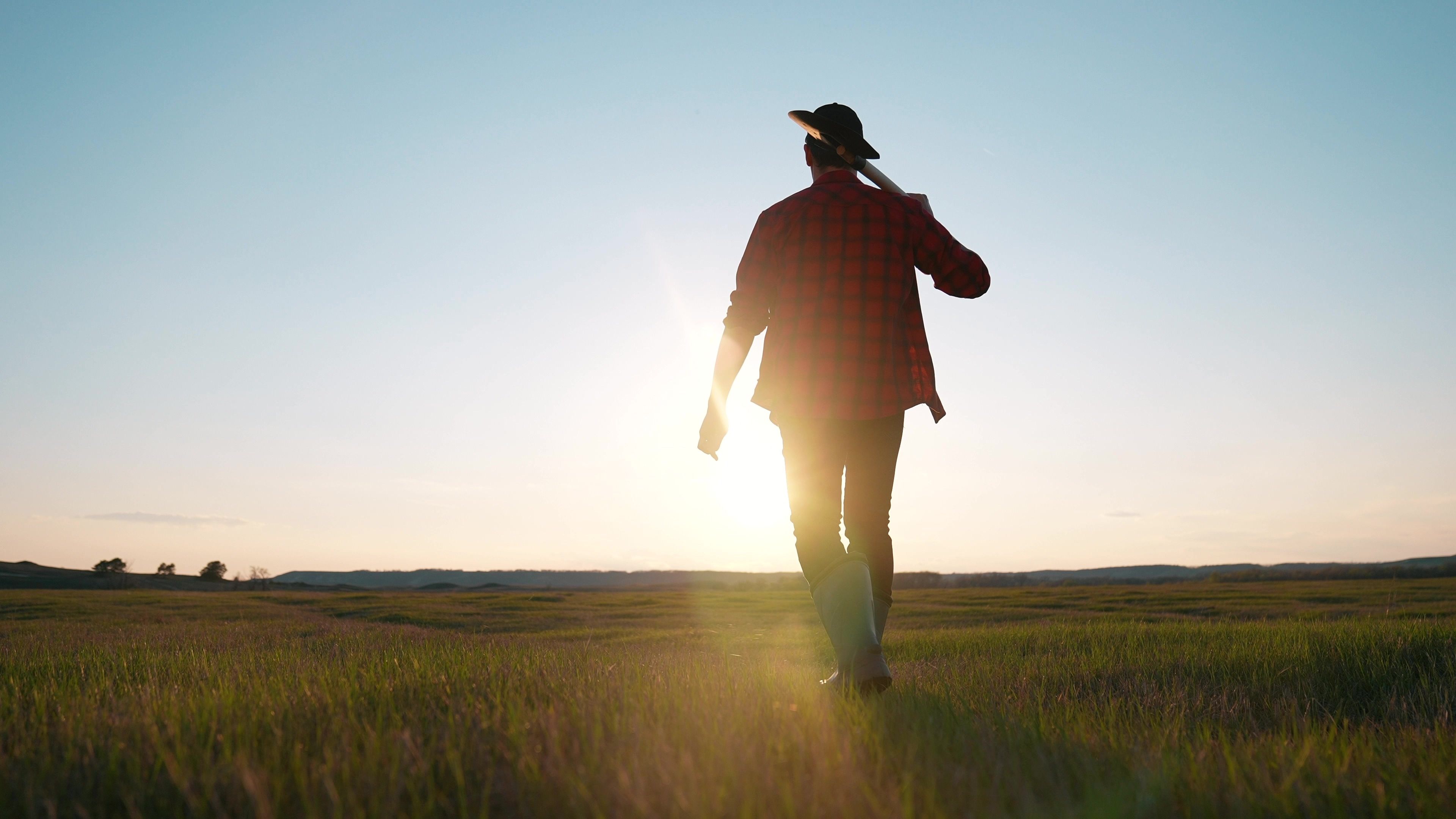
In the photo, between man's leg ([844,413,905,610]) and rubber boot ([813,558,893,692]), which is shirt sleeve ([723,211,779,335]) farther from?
rubber boot ([813,558,893,692])

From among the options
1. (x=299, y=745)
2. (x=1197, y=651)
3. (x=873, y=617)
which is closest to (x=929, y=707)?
(x=873, y=617)

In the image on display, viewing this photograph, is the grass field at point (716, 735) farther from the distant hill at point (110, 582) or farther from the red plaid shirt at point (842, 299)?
the distant hill at point (110, 582)

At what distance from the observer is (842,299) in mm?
3562

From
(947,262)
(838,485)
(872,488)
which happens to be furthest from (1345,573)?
(838,485)

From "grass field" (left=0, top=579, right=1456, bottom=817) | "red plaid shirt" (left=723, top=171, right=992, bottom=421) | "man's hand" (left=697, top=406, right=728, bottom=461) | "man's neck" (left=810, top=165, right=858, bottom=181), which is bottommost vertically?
"grass field" (left=0, top=579, right=1456, bottom=817)

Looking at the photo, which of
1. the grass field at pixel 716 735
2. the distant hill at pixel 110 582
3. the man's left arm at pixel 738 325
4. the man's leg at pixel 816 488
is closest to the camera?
the grass field at pixel 716 735

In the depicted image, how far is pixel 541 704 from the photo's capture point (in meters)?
2.34

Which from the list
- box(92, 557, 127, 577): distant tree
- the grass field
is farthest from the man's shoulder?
box(92, 557, 127, 577): distant tree

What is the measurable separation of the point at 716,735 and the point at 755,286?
2257mm

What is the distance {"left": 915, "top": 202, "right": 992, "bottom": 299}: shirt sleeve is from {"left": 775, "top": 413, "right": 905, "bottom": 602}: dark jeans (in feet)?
2.75

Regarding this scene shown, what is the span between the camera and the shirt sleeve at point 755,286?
12.4 ft

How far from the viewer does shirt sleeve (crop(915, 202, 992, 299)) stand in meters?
3.88

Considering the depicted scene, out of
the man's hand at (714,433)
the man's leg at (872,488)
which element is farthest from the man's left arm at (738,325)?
the man's leg at (872,488)

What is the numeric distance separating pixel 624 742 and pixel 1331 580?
215ft
